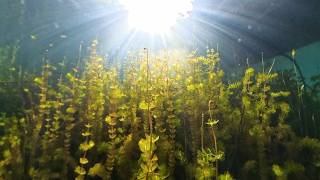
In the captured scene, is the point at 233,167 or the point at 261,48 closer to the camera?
the point at 233,167

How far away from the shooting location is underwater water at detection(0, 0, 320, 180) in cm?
255

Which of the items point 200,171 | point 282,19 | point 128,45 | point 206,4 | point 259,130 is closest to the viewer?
point 200,171

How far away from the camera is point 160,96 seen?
3.10 m

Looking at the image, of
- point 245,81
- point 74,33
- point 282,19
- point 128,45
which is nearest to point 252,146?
point 245,81

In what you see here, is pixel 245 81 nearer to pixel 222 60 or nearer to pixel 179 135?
pixel 179 135

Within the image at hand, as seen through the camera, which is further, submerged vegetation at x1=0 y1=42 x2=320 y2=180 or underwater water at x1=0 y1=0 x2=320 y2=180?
underwater water at x1=0 y1=0 x2=320 y2=180

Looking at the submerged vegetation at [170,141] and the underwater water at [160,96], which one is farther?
the underwater water at [160,96]

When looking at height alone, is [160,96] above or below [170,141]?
above

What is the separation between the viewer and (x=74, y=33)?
994cm

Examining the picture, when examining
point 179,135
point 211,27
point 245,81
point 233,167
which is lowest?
point 233,167

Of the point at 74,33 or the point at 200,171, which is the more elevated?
the point at 74,33

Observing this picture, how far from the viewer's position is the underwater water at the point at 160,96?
255 centimetres

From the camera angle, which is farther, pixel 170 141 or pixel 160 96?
pixel 160 96

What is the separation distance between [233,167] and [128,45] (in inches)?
278
